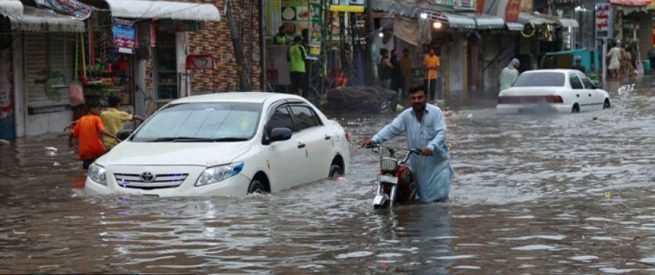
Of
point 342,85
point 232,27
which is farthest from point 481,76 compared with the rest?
point 232,27

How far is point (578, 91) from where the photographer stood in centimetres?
3088

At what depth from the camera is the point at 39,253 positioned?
33.1 feet

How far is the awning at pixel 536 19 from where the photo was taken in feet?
163

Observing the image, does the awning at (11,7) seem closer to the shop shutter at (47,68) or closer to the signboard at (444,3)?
the shop shutter at (47,68)

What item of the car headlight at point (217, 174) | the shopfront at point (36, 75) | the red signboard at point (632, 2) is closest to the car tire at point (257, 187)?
the car headlight at point (217, 174)

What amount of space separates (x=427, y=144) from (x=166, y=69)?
61.9ft

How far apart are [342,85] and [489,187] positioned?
21491 millimetres

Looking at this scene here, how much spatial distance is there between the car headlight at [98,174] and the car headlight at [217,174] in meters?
1.05

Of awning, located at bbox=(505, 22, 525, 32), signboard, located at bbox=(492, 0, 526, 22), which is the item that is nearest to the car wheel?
awning, located at bbox=(505, 22, 525, 32)

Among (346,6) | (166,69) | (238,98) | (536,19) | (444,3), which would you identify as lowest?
(166,69)

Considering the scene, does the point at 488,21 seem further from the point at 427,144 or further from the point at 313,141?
the point at 427,144

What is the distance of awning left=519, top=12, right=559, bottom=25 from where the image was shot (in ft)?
163

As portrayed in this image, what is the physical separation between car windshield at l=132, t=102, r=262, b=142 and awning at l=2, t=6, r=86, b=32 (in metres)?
6.91

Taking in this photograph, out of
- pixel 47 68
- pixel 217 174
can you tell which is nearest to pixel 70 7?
pixel 47 68
